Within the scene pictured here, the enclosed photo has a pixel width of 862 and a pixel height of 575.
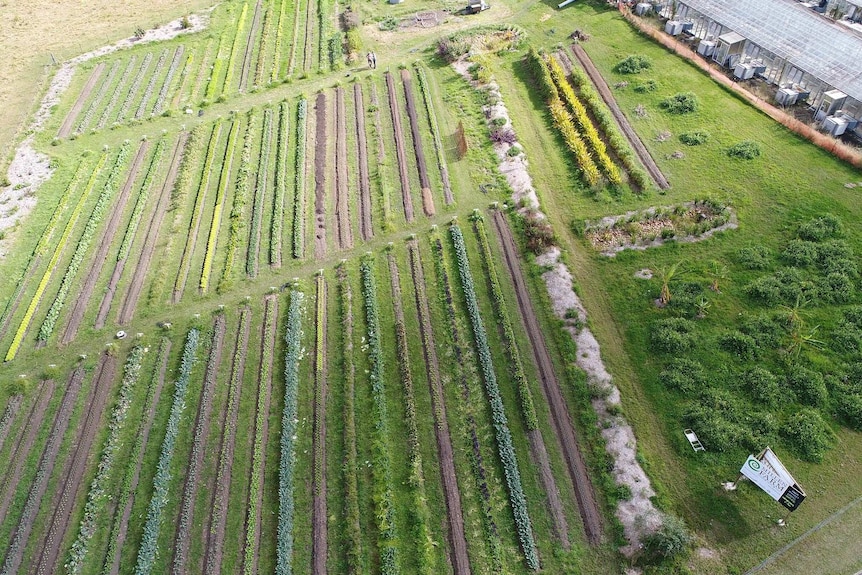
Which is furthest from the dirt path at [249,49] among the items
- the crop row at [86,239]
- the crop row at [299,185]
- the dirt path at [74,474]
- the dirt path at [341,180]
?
the dirt path at [74,474]

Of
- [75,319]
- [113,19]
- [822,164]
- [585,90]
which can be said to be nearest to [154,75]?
[113,19]

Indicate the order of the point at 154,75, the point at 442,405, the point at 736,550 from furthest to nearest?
1. the point at 154,75
2. the point at 442,405
3. the point at 736,550

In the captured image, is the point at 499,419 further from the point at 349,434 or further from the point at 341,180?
the point at 341,180

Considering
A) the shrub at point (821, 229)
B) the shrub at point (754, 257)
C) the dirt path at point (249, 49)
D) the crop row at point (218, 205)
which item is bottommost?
the shrub at point (754, 257)

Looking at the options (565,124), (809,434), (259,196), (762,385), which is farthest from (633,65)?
(809,434)

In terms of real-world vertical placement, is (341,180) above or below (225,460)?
above

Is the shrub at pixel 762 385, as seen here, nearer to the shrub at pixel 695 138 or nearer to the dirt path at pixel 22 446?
the shrub at pixel 695 138

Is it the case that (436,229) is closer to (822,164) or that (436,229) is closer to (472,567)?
(472,567)
